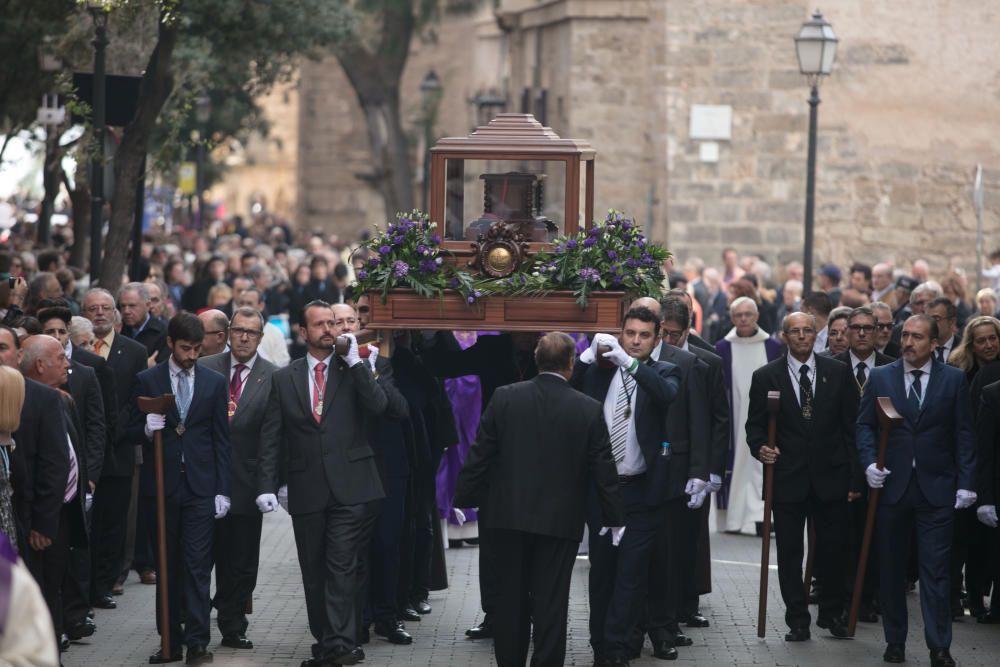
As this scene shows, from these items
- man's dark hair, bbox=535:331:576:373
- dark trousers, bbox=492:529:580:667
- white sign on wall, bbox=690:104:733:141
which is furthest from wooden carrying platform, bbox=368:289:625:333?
white sign on wall, bbox=690:104:733:141

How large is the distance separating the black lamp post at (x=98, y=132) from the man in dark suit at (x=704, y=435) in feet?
20.3

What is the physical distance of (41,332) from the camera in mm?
10742

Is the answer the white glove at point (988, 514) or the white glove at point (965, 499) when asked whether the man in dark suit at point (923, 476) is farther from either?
the white glove at point (988, 514)

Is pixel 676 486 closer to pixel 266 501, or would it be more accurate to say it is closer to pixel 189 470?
pixel 266 501

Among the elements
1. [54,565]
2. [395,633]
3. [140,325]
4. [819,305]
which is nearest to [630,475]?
[395,633]

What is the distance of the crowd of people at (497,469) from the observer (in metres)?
9.45

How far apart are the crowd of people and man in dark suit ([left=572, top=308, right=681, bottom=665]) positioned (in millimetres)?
14

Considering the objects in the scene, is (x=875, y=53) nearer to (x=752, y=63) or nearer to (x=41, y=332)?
(x=752, y=63)

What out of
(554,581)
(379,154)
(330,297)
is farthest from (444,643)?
(379,154)

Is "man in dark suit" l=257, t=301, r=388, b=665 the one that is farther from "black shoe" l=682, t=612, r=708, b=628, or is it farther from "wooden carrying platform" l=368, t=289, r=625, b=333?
"black shoe" l=682, t=612, r=708, b=628

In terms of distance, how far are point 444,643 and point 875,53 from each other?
18.0m

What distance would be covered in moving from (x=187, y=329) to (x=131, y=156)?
6.97 meters

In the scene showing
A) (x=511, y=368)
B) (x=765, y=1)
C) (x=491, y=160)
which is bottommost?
(x=511, y=368)

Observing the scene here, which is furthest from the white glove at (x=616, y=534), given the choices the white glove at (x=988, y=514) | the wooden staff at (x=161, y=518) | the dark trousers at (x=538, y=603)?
the wooden staff at (x=161, y=518)
